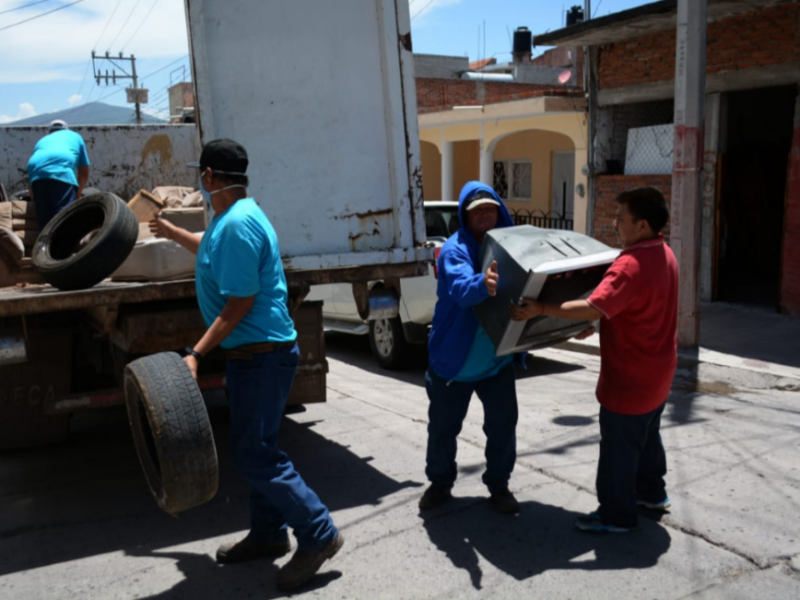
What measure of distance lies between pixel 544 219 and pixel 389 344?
10.4 meters

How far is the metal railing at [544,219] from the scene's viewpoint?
57.1 ft

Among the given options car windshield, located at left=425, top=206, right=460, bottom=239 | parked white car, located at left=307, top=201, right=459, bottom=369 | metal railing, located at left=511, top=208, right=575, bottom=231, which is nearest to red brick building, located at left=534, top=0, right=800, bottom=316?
metal railing, located at left=511, top=208, right=575, bottom=231

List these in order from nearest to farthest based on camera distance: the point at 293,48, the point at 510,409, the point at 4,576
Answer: the point at 4,576, the point at 510,409, the point at 293,48

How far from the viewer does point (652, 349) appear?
3.80 m

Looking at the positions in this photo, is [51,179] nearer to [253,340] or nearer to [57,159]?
[57,159]

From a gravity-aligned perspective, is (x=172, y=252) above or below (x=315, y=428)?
above

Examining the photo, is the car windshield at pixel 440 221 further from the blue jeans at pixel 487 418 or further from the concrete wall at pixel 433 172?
the concrete wall at pixel 433 172

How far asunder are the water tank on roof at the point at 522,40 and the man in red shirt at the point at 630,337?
3361 cm

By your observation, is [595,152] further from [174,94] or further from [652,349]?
[174,94]

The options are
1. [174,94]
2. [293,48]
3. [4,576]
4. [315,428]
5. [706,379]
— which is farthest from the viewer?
[174,94]

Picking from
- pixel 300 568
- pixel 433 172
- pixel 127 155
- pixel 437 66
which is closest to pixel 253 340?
pixel 300 568

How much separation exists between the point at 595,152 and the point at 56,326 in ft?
33.4

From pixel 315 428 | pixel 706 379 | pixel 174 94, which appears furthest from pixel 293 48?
pixel 174 94

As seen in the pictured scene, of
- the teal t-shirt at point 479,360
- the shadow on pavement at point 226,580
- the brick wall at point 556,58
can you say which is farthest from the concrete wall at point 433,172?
the shadow on pavement at point 226,580
